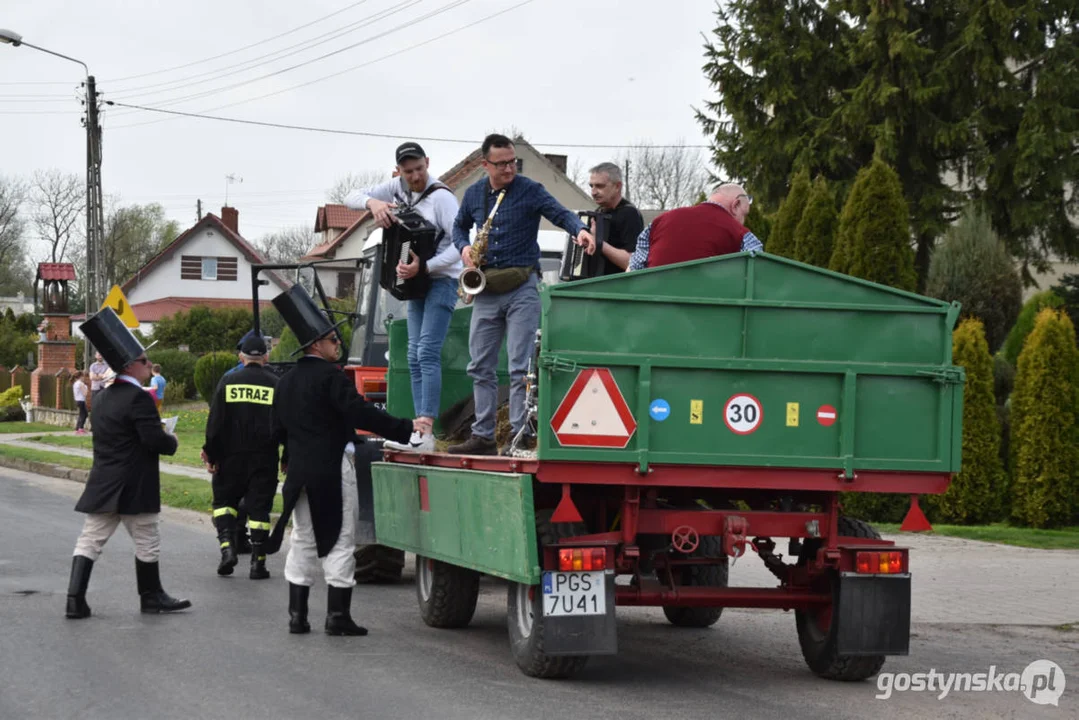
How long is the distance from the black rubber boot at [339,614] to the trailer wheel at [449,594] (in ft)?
2.10

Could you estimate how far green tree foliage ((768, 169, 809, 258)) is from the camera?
66.1ft

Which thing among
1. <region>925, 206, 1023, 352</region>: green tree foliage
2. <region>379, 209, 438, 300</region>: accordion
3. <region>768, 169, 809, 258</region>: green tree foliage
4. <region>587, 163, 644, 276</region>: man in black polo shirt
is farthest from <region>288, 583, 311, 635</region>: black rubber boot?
<region>925, 206, 1023, 352</region>: green tree foliage

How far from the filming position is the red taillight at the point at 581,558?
7293mm

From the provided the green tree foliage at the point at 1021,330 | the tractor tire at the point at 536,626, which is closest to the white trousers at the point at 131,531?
the tractor tire at the point at 536,626

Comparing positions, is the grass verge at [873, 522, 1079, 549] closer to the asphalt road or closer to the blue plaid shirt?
the asphalt road

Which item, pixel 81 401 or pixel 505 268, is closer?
pixel 505 268

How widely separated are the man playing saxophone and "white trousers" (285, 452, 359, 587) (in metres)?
0.77

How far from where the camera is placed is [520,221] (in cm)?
920

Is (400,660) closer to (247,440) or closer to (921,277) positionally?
(247,440)

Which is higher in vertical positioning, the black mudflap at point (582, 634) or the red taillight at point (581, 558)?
the red taillight at point (581, 558)

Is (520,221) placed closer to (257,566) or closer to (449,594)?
(449,594)

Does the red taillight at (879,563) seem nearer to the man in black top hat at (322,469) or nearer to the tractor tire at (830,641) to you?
the tractor tire at (830,641)

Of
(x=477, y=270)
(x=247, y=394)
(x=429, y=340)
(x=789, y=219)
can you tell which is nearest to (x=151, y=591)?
(x=429, y=340)

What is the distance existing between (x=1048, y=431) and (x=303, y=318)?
32.8ft
